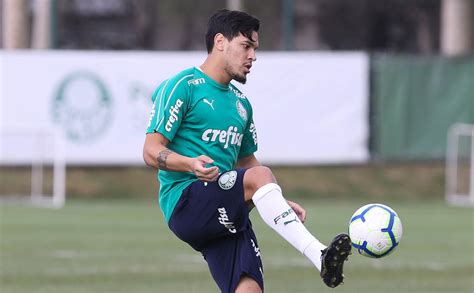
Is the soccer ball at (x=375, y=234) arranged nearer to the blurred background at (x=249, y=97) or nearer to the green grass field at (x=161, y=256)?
the green grass field at (x=161, y=256)

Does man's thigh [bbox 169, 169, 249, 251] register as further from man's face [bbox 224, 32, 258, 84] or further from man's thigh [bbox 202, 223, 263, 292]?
man's face [bbox 224, 32, 258, 84]

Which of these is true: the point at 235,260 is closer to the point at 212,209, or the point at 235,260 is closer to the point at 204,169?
the point at 212,209

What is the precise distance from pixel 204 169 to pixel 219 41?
3.74 feet

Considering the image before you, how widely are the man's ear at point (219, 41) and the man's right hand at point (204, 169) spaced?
3.13 ft

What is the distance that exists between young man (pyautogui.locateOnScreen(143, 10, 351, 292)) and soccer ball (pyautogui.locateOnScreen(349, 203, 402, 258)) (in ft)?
1.17

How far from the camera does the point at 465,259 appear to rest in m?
15.1

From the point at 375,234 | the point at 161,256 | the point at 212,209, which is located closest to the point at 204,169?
the point at 212,209

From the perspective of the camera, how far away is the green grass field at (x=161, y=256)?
12.6 meters

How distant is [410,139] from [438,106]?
815 millimetres

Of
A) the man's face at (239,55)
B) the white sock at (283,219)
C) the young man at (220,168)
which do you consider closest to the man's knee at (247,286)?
the young man at (220,168)

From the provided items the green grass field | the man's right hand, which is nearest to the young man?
the man's right hand

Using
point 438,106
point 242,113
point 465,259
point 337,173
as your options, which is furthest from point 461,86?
point 242,113

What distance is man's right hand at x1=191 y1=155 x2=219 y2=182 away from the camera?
23.7ft

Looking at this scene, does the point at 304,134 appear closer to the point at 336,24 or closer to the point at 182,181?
the point at 336,24
